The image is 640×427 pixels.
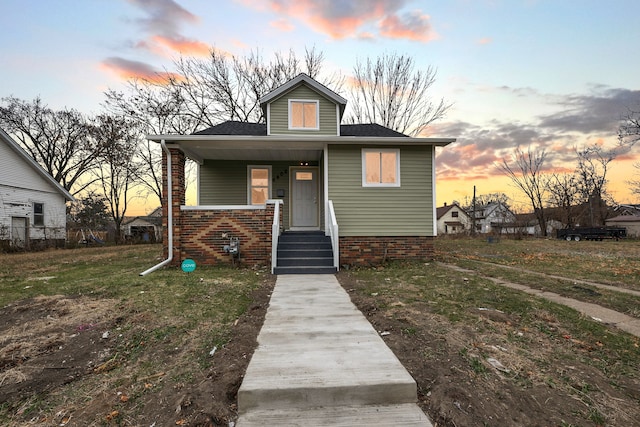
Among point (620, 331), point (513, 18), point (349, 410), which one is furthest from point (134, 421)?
point (513, 18)

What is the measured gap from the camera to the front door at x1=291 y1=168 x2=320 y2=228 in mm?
10961

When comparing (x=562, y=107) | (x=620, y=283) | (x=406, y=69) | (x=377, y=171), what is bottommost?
(x=620, y=283)

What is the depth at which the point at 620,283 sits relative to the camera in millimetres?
6230

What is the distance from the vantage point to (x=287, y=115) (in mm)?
10109

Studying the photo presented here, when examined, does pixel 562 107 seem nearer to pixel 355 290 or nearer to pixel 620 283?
pixel 620 283

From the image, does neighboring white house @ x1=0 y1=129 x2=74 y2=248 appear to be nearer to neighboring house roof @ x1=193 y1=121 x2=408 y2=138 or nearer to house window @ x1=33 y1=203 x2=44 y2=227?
house window @ x1=33 y1=203 x2=44 y2=227

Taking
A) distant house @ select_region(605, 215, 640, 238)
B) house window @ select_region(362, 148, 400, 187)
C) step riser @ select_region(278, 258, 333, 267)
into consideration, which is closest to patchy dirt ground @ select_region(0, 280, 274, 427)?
step riser @ select_region(278, 258, 333, 267)

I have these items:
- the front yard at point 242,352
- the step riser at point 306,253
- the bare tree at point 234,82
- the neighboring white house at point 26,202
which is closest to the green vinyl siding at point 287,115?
the step riser at point 306,253

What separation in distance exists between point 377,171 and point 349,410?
7.66 metres

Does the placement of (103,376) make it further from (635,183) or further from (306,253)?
(635,183)

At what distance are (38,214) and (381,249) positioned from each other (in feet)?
66.1

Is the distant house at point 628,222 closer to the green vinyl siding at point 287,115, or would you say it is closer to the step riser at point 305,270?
the green vinyl siding at point 287,115

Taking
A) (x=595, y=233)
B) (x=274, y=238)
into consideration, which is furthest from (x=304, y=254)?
(x=595, y=233)

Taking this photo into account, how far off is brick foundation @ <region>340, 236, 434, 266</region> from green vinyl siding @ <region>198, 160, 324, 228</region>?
9.21ft
